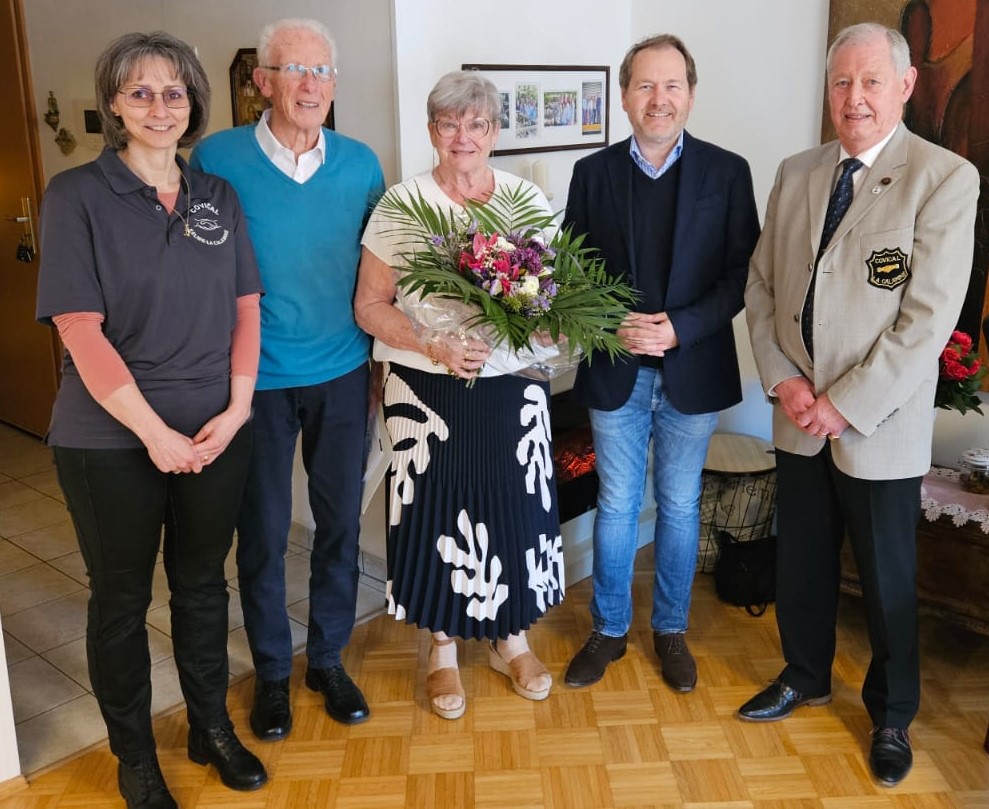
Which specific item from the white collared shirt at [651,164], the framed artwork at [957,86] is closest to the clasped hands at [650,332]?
the white collared shirt at [651,164]

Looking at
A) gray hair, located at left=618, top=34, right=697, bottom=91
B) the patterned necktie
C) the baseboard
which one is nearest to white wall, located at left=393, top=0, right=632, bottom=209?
gray hair, located at left=618, top=34, right=697, bottom=91

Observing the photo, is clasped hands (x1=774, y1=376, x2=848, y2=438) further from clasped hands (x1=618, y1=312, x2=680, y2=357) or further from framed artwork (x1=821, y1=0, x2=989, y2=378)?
framed artwork (x1=821, y1=0, x2=989, y2=378)

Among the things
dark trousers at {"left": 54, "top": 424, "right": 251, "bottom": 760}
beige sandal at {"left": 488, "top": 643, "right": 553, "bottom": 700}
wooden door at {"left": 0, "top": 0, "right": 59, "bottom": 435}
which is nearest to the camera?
dark trousers at {"left": 54, "top": 424, "right": 251, "bottom": 760}

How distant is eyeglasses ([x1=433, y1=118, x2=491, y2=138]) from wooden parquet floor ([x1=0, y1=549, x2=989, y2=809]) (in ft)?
4.91

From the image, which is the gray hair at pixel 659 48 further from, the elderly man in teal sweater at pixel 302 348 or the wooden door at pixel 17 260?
the wooden door at pixel 17 260

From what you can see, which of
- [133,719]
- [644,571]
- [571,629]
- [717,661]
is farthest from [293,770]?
[644,571]

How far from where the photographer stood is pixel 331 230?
7.56ft

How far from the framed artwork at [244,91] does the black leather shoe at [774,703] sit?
95.3 inches

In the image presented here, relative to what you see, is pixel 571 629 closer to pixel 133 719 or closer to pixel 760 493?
pixel 760 493

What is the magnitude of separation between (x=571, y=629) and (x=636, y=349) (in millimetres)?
1058

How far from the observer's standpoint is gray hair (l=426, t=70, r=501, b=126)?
2.19 metres

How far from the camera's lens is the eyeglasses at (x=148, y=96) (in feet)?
6.19

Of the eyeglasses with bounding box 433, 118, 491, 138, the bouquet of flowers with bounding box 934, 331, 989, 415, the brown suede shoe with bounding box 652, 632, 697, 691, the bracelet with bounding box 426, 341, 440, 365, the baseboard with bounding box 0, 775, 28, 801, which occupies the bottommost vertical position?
the baseboard with bounding box 0, 775, 28, 801

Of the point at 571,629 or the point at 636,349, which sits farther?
the point at 571,629
